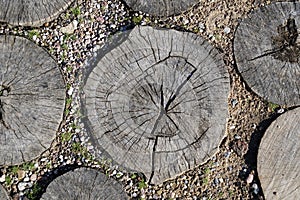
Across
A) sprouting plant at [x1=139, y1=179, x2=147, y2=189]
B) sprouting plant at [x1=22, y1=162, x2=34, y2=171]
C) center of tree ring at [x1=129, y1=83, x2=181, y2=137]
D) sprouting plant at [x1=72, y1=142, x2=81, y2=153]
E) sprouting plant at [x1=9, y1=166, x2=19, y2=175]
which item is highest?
center of tree ring at [x1=129, y1=83, x2=181, y2=137]

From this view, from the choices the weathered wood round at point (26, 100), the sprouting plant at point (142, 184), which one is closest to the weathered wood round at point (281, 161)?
the sprouting plant at point (142, 184)

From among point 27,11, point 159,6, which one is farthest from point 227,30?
point 27,11

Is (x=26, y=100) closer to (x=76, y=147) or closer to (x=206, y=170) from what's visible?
(x=76, y=147)

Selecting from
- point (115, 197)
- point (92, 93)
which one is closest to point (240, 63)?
point (92, 93)

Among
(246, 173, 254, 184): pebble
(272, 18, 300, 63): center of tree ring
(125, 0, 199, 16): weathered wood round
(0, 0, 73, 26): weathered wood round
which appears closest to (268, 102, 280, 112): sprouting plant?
(272, 18, 300, 63): center of tree ring

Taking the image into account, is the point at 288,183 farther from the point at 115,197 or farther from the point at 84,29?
the point at 84,29

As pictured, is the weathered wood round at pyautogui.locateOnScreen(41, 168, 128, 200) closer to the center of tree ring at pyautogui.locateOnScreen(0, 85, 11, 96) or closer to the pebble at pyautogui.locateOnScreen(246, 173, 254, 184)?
the center of tree ring at pyautogui.locateOnScreen(0, 85, 11, 96)
